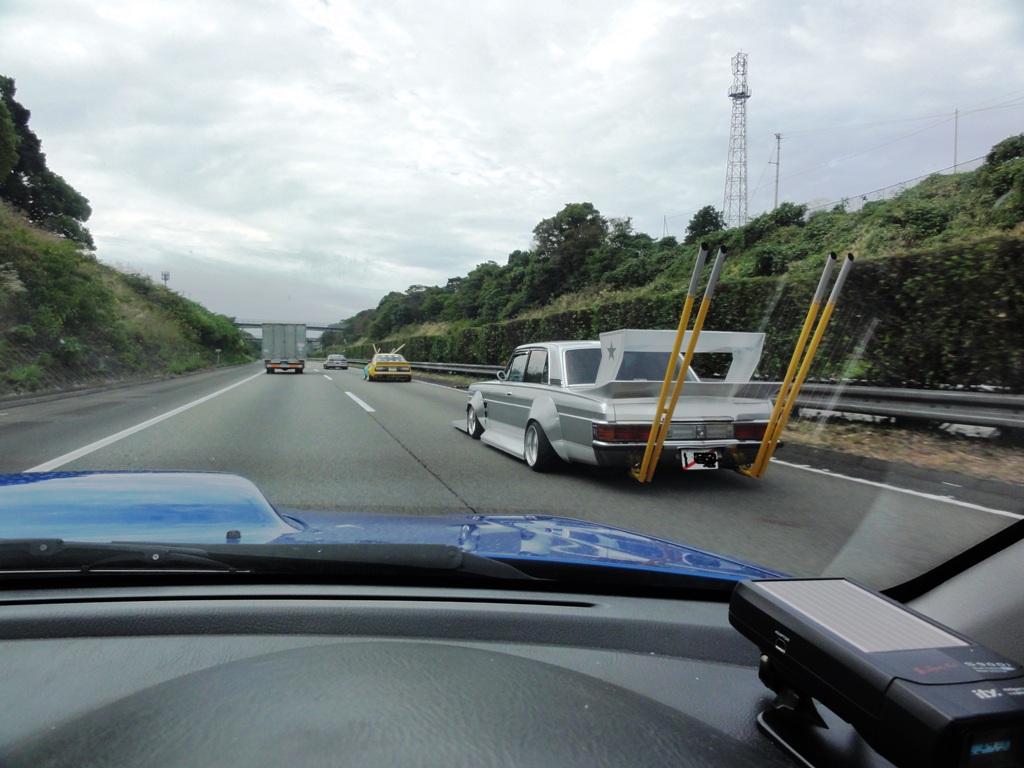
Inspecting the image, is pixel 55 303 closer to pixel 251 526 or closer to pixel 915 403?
pixel 915 403

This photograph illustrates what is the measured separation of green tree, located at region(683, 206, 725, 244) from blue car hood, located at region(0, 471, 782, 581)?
43.6 m

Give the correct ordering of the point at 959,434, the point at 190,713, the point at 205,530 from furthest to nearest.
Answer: the point at 959,434
the point at 205,530
the point at 190,713

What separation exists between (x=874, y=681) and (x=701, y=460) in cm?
553

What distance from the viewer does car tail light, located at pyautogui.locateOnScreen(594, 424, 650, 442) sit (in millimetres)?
6691

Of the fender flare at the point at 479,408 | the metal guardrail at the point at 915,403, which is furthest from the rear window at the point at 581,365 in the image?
the fender flare at the point at 479,408

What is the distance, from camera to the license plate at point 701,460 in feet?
22.1

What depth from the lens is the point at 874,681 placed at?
4.39ft

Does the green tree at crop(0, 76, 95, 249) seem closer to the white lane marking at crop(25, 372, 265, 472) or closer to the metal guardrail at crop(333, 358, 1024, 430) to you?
the white lane marking at crop(25, 372, 265, 472)

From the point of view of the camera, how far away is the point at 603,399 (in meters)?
6.85

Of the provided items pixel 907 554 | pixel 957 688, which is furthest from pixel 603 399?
pixel 957 688

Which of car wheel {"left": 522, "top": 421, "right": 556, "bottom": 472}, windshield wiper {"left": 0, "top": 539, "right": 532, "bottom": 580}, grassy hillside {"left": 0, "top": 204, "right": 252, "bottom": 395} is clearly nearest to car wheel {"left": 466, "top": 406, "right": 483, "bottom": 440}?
car wheel {"left": 522, "top": 421, "right": 556, "bottom": 472}

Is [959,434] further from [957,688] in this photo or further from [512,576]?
[957,688]

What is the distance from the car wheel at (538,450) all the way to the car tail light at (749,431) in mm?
1919

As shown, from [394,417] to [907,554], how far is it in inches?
433
